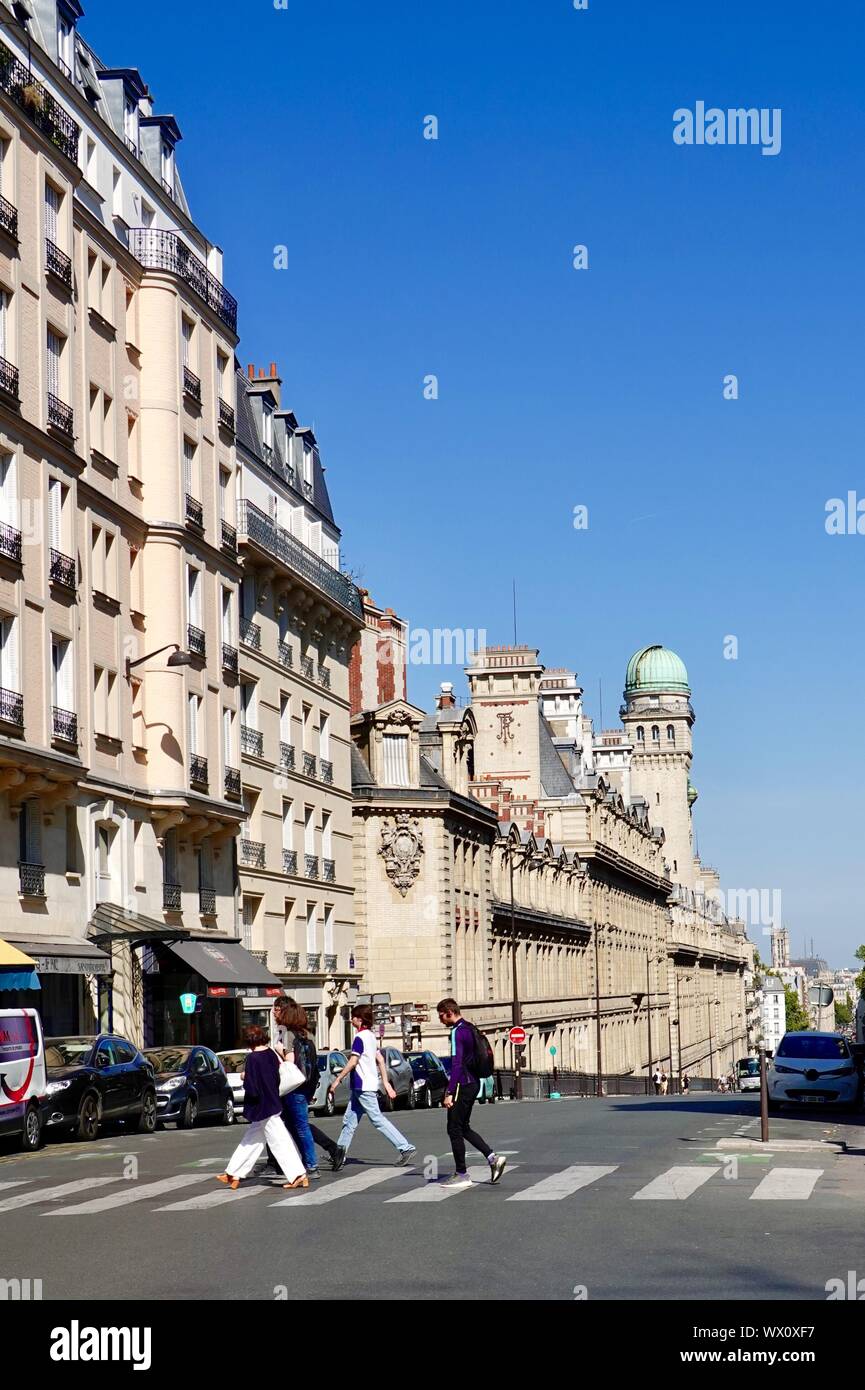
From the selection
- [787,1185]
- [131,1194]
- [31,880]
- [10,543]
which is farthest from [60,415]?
[787,1185]

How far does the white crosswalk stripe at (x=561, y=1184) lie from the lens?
17422 millimetres

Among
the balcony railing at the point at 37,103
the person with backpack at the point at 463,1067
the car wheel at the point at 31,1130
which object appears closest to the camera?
the person with backpack at the point at 463,1067

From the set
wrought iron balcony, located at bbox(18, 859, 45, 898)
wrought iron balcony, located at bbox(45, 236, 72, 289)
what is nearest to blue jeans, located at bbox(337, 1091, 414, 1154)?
wrought iron balcony, located at bbox(18, 859, 45, 898)

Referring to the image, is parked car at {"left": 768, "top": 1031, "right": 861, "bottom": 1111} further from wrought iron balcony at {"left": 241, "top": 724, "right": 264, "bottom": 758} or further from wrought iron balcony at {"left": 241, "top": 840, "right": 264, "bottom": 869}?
wrought iron balcony at {"left": 241, "top": 724, "right": 264, "bottom": 758}

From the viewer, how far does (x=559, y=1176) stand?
65.5 feet

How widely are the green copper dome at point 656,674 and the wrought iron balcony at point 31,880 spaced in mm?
158424

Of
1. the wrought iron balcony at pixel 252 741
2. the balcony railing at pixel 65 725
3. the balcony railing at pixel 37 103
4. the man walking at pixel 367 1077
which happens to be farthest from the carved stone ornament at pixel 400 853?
the man walking at pixel 367 1077

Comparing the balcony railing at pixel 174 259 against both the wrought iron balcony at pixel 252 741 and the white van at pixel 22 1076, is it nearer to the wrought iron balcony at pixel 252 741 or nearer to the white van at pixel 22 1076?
the wrought iron balcony at pixel 252 741

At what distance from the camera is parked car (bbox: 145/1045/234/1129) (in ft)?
109

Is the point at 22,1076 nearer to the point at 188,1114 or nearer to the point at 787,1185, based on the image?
the point at 188,1114
